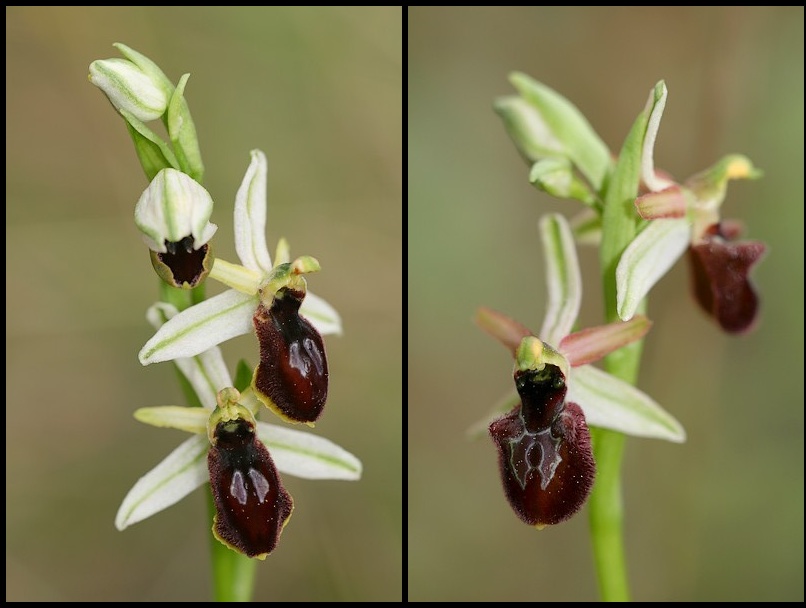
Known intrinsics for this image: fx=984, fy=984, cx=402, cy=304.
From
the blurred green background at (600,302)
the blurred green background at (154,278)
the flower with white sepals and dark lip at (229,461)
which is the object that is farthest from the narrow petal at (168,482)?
the blurred green background at (600,302)

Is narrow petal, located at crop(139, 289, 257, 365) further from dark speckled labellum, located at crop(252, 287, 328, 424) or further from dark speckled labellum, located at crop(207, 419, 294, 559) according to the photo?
dark speckled labellum, located at crop(207, 419, 294, 559)

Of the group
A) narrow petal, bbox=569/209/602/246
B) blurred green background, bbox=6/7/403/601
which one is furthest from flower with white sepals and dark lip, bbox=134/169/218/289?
blurred green background, bbox=6/7/403/601

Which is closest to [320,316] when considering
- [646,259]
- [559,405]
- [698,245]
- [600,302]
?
[559,405]

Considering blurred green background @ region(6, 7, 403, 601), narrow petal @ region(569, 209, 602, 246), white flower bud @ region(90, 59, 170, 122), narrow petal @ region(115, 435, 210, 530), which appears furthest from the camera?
blurred green background @ region(6, 7, 403, 601)

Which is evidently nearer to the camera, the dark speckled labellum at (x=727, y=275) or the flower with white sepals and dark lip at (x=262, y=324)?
the flower with white sepals and dark lip at (x=262, y=324)

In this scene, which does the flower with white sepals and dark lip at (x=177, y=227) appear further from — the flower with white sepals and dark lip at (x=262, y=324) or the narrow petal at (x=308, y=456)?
the narrow petal at (x=308, y=456)

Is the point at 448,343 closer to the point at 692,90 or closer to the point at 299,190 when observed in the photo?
the point at 299,190
